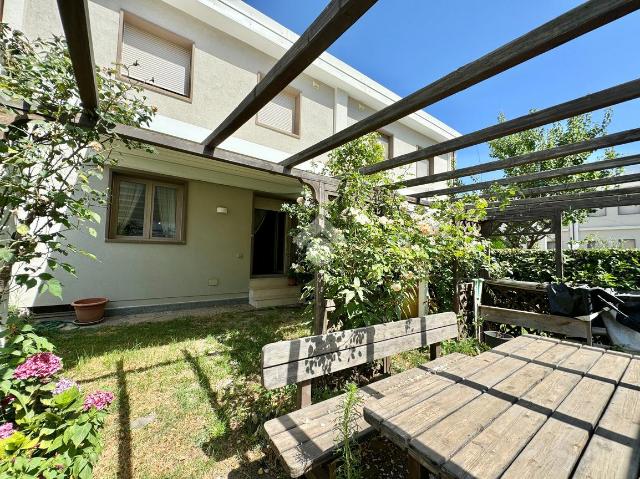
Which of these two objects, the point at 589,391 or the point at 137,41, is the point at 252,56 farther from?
the point at 589,391

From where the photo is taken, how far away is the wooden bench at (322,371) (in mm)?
1493

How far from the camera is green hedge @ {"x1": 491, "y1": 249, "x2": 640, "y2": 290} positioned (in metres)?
5.41

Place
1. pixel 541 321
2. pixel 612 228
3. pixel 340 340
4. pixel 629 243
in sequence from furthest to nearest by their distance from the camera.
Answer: pixel 612 228, pixel 629 243, pixel 541 321, pixel 340 340

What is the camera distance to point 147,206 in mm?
5773

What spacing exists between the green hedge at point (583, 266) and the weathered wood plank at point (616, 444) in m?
3.94

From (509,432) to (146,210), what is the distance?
6555mm

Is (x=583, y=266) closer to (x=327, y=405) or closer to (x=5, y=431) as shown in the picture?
(x=327, y=405)

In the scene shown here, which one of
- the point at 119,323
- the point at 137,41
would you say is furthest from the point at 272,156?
the point at 119,323

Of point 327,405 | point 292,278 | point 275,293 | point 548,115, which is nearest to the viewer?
point 327,405

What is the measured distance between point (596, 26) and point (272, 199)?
6964mm

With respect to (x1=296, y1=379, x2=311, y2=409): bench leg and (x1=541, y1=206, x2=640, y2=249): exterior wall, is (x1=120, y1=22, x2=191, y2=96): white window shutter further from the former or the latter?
(x1=541, y1=206, x2=640, y2=249): exterior wall

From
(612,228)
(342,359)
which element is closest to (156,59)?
(342,359)

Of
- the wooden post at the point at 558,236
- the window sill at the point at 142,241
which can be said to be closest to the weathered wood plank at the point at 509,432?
the wooden post at the point at 558,236

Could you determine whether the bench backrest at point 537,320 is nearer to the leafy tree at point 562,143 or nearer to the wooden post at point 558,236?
the wooden post at point 558,236
